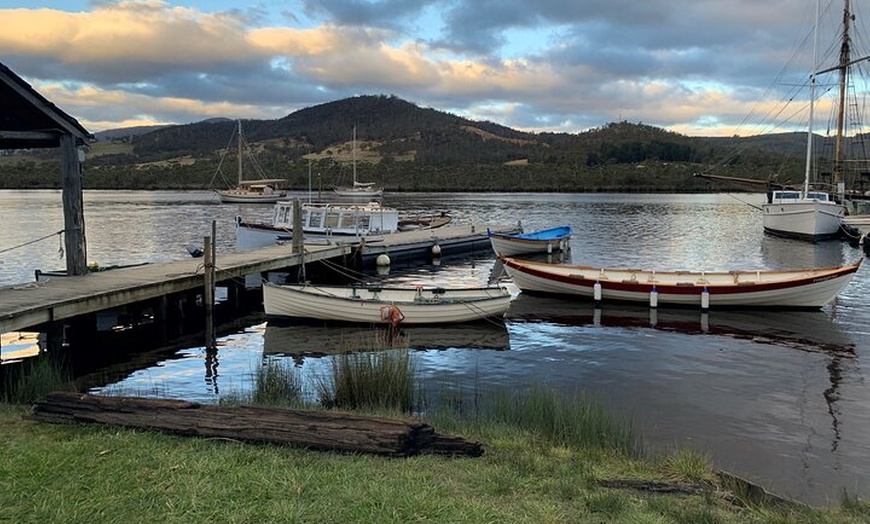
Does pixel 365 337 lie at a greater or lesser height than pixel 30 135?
lesser

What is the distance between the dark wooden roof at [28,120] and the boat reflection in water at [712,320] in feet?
42.1

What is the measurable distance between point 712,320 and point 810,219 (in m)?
30.4

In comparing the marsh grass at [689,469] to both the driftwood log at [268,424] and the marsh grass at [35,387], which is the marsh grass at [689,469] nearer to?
the driftwood log at [268,424]

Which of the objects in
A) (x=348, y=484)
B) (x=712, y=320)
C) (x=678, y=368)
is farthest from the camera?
(x=712, y=320)

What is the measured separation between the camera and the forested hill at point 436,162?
141m

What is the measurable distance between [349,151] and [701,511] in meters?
175

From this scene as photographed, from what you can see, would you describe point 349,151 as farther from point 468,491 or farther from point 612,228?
point 468,491

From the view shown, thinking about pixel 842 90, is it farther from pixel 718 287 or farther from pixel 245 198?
pixel 245 198

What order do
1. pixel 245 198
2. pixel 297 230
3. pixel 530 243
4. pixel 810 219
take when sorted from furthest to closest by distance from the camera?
1. pixel 245 198
2. pixel 810 219
3. pixel 530 243
4. pixel 297 230

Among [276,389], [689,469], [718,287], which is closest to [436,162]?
[718,287]

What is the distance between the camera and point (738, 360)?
53.7 feet

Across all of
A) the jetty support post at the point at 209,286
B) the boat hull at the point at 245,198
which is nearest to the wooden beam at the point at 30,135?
the jetty support post at the point at 209,286

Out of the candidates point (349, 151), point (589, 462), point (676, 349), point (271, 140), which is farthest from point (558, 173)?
point (589, 462)

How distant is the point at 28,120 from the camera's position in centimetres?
1495
